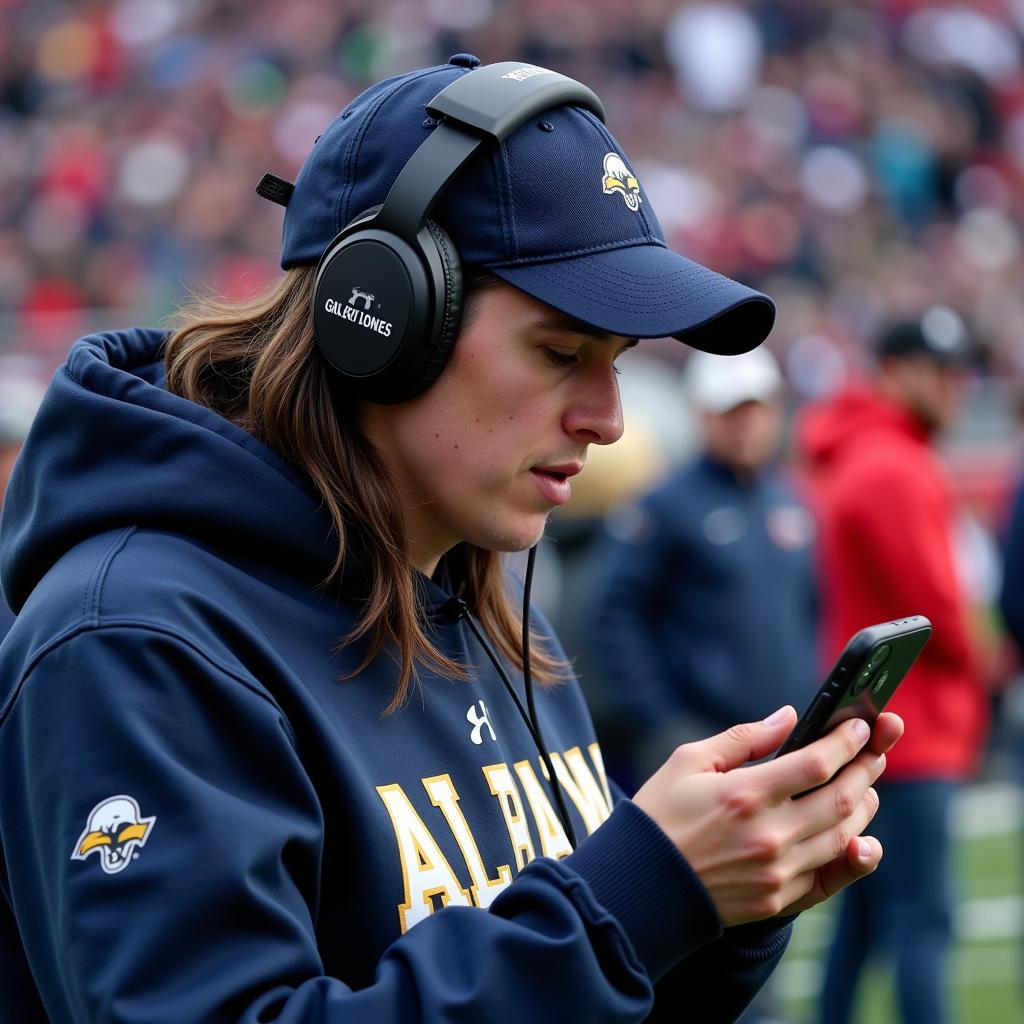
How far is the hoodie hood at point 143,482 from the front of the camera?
62.8 inches

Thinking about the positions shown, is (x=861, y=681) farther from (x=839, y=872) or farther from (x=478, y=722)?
(x=478, y=722)

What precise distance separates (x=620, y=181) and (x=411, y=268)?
260 millimetres

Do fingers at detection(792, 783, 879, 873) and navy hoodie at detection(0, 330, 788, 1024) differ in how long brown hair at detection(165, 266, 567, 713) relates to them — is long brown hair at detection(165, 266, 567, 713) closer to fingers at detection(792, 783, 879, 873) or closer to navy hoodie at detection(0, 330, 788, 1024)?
navy hoodie at detection(0, 330, 788, 1024)

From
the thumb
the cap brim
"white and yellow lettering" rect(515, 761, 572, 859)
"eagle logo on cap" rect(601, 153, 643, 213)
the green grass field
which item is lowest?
the green grass field

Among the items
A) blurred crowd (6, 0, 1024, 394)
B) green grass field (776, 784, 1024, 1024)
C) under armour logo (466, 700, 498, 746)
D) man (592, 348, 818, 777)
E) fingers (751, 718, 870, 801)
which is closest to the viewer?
fingers (751, 718, 870, 801)

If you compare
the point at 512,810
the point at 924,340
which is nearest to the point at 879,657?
the point at 512,810

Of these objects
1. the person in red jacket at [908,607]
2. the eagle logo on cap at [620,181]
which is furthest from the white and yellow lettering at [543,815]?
the person in red jacket at [908,607]

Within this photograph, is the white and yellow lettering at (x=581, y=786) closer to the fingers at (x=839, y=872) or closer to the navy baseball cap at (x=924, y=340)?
the fingers at (x=839, y=872)

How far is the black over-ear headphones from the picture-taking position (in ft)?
5.45

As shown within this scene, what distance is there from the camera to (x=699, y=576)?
17.4 ft

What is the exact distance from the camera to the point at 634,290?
1.69m

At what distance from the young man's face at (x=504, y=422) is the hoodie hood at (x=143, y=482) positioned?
5.1 inches

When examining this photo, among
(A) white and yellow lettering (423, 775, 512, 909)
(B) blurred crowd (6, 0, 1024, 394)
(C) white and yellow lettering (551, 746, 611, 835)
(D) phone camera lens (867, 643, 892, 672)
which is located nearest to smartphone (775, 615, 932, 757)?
(D) phone camera lens (867, 643, 892, 672)

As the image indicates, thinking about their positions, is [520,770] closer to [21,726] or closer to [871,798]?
[871,798]
